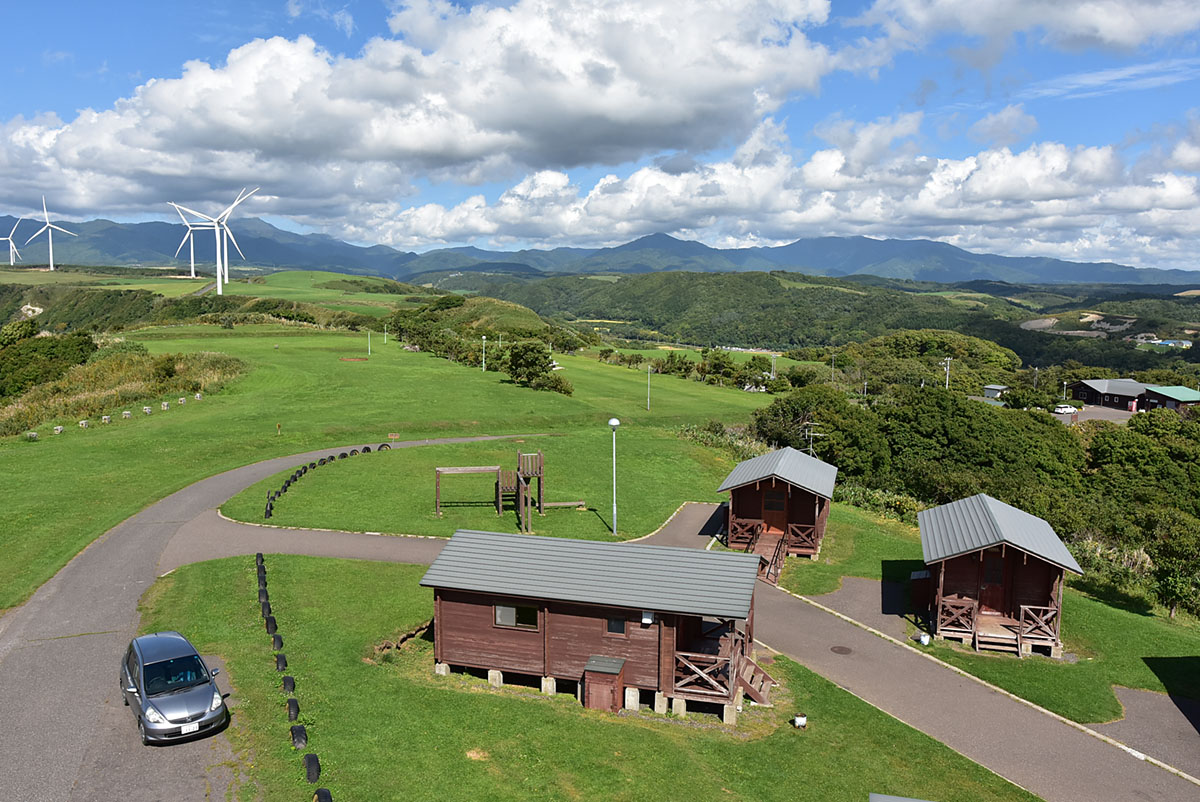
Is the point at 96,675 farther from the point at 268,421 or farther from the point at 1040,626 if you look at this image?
the point at 268,421

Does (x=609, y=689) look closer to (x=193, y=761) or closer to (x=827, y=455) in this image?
(x=193, y=761)

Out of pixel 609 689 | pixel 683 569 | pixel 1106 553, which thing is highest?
pixel 683 569

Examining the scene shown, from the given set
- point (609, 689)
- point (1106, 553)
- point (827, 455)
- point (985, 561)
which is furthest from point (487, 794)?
point (827, 455)

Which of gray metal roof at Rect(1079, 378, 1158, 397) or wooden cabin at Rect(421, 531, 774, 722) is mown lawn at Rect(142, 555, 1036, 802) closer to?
wooden cabin at Rect(421, 531, 774, 722)

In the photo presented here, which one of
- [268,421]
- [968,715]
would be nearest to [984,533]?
[968,715]

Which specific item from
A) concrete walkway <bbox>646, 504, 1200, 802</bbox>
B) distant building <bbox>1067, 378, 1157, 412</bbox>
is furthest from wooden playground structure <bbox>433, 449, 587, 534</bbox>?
distant building <bbox>1067, 378, 1157, 412</bbox>

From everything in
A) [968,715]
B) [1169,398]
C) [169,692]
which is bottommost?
[1169,398]
